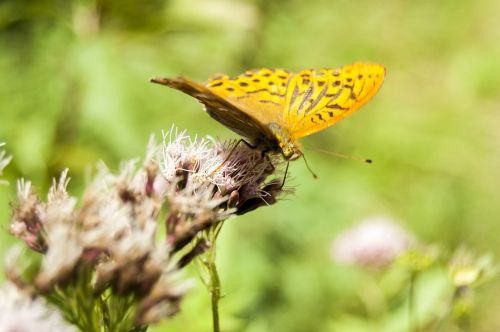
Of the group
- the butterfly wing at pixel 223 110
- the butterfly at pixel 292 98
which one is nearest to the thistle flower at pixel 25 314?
the butterfly wing at pixel 223 110

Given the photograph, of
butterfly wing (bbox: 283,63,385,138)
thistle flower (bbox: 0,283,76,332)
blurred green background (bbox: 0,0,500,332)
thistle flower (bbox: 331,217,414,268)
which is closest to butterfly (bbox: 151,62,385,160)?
butterfly wing (bbox: 283,63,385,138)

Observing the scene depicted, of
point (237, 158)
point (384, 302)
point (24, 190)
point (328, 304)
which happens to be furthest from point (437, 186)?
point (24, 190)

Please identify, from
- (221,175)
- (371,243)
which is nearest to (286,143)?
(221,175)

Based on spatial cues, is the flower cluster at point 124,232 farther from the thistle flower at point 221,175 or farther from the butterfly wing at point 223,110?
the butterfly wing at point 223,110

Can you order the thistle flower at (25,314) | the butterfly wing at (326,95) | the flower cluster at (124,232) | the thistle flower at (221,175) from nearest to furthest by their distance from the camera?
the thistle flower at (25,314) < the flower cluster at (124,232) < the thistle flower at (221,175) < the butterfly wing at (326,95)

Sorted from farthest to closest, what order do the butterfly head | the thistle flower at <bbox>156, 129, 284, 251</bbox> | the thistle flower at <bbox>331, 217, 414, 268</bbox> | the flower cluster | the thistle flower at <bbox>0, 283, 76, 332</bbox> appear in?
1. the thistle flower at <bbox>331, 217, 414, 268</bbox>
2. the butterfly head
3. the thistle flower at <bbox>156, 129, 284, 251</bbox>
4. the flower cluster
5. the thistle flower at <bbox>0, 283, 76, 332</bbox>

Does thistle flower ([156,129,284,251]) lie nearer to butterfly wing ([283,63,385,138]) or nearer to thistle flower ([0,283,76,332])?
butterfly wing ([283,63,385,138])

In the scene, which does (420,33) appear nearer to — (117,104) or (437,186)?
(437,186)
